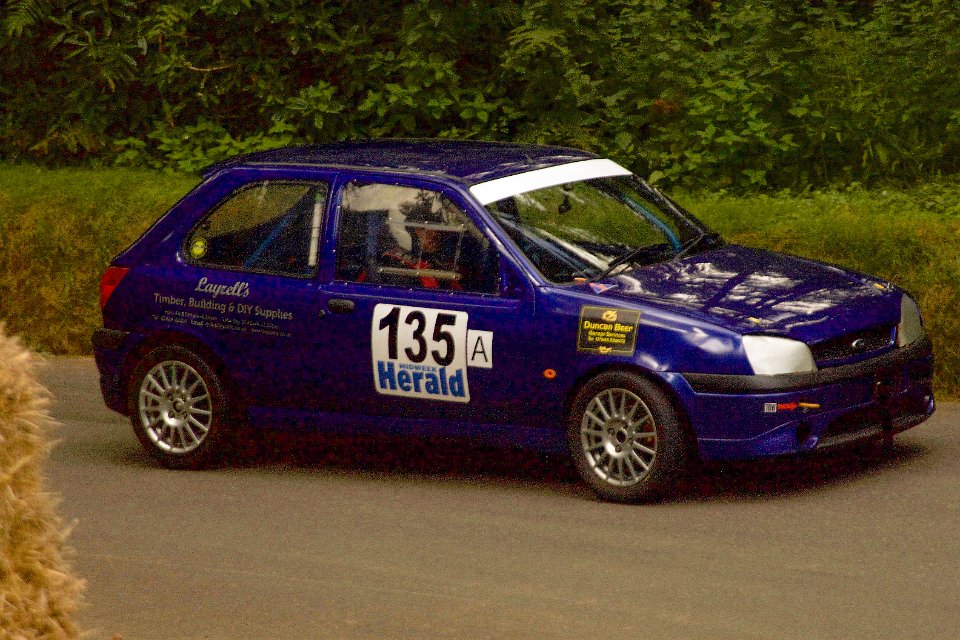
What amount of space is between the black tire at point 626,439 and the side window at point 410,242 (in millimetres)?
795

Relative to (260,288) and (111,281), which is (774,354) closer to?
(260,288)

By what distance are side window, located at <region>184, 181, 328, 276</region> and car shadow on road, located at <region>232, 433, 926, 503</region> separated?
3.75 feet

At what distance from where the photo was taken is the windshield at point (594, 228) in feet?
29.3

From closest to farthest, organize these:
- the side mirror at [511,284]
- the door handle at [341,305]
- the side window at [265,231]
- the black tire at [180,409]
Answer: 1. the side mirror at [511,284]
2. the door handle at [341,305]
3. the side window at [265,231]
4. the black tire at [180,409]

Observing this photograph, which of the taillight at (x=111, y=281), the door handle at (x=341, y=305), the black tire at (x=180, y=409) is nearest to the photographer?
the door handle at (x=341, y=305)

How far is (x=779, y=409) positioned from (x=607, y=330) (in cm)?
87

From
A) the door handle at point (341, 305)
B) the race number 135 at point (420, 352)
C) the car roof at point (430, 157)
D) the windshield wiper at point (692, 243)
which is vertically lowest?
the race number 135 at point (420, 352)

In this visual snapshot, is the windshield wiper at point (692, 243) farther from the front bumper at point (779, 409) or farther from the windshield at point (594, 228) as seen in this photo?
the front bumper at point (779, 409)

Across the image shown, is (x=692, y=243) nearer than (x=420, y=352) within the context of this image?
No

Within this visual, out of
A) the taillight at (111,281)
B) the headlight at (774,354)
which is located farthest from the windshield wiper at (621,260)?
the taillight at (111,281)

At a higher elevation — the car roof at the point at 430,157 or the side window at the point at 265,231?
the car roof at the point at 430,157

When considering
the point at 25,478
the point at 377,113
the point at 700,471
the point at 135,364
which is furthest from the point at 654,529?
the point at 377,113

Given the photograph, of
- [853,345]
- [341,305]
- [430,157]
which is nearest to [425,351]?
[341,305]

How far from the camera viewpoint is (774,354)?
825cm
